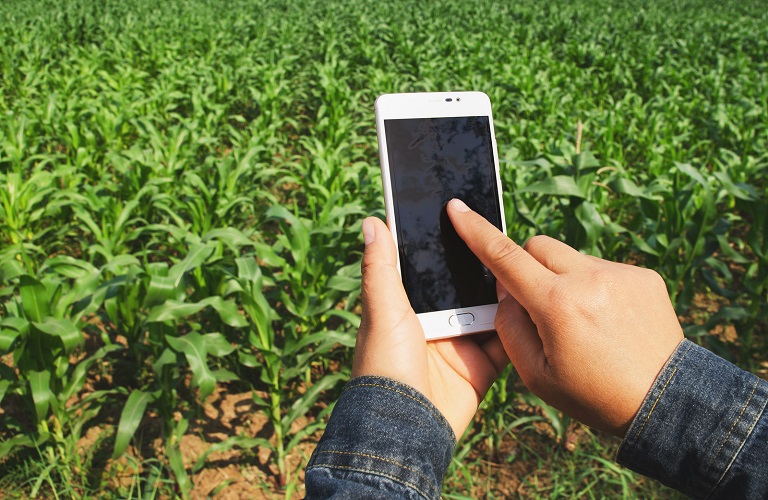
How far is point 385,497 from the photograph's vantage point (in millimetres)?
807

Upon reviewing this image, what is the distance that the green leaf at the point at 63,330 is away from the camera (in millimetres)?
1864

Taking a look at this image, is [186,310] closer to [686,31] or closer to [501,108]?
[501,108]

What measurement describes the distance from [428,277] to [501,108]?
5.91m

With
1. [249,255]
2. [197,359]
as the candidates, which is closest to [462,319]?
[197,359]

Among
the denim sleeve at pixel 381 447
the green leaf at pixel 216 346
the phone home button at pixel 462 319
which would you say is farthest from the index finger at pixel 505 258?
the green leaf at pixel 216 346

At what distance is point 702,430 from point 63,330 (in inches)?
76.2

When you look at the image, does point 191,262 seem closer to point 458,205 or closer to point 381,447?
point 458,205

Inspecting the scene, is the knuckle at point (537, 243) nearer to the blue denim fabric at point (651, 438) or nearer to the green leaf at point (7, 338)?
the blue denim fabric at point (651, 438)

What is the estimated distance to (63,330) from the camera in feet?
6.15

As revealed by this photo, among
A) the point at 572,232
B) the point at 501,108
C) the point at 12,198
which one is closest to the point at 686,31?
the point at 501,108

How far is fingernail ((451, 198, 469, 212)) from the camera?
4.43 feet

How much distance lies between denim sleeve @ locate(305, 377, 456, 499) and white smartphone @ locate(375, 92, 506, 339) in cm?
38

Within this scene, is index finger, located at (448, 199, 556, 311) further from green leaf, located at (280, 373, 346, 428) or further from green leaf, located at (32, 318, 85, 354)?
green leaf, located at (32, 318, 85, 354)

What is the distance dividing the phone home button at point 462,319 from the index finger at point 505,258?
18 centimetres
